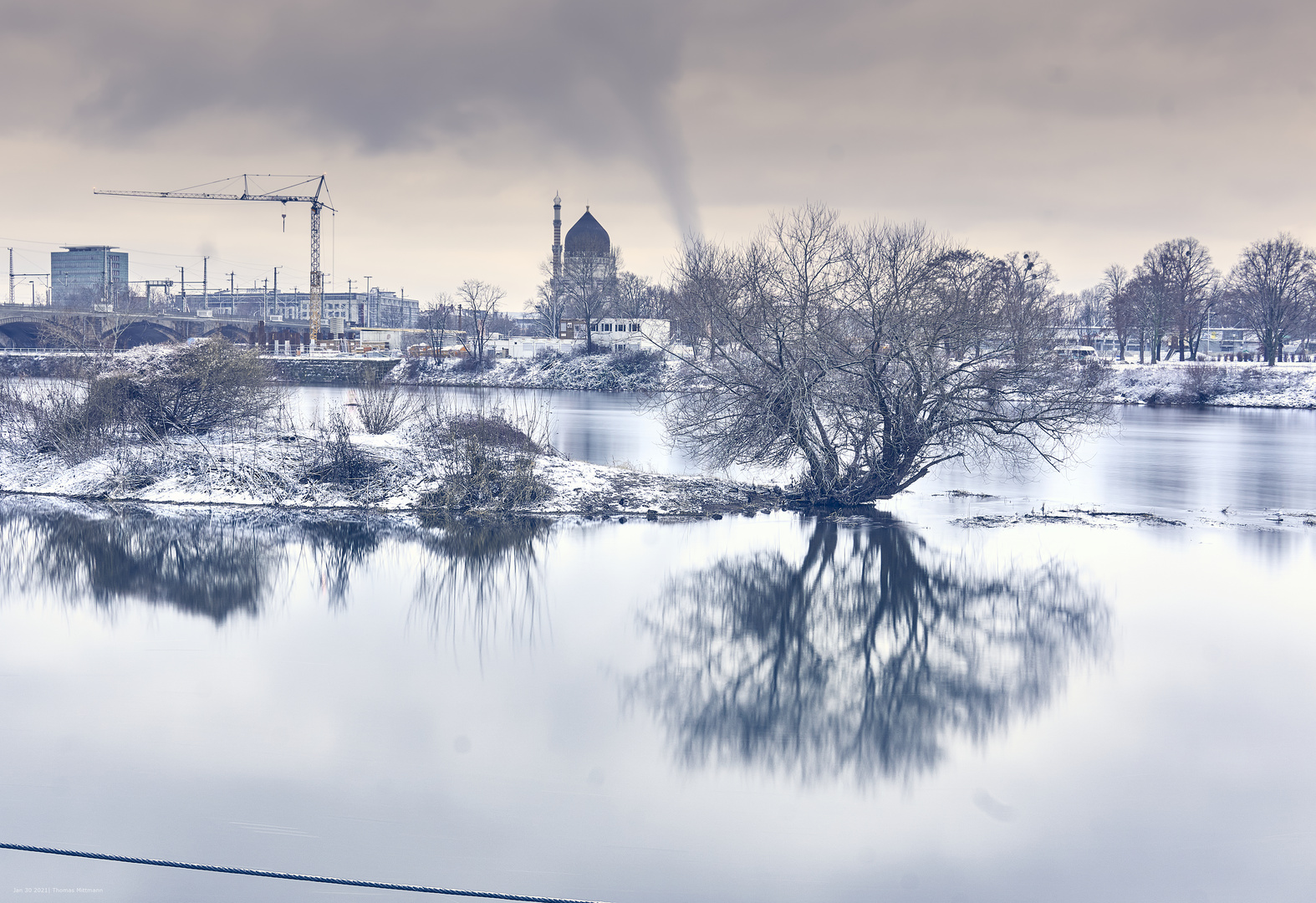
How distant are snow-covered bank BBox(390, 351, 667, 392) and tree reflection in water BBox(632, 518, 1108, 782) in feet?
222

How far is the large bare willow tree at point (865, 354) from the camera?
21.9 meters

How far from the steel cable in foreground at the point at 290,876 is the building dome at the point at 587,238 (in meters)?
118

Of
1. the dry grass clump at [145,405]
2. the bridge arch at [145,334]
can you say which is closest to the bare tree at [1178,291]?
the dry grass clump at [145,405]

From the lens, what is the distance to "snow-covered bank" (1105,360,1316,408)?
7075cm

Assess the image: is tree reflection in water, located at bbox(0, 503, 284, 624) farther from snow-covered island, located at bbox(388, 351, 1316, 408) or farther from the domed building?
the domed building

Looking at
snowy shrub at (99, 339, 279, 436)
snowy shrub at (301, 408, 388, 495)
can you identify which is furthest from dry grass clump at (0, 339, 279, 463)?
snowy shrub at (301, 408, 388, 495)

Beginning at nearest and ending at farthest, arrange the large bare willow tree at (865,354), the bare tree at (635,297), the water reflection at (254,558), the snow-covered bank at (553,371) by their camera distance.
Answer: the water reflection at (254,558) → the large bare willow tree at (865,354) → the snow-covered bank at (553,371) → the bare tree at (635,297)

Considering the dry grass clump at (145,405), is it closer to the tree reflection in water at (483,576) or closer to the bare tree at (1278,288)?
the tree reflection in water at (483,576)

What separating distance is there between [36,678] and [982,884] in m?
A: 11.1

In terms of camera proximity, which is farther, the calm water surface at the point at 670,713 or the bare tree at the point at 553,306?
the bare tree at the point at 553,306

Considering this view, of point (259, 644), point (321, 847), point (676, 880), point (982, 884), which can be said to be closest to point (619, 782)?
point (676, 880)

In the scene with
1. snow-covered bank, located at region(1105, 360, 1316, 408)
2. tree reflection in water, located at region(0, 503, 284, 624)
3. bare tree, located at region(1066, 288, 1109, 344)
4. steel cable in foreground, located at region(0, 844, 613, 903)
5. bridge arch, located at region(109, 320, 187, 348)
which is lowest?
steel cable in foreground, located at region(0, 844, 613, 903)

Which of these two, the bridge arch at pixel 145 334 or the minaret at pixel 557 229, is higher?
the minaret at pixel 557 229

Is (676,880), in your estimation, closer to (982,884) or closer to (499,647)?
(982,884)
